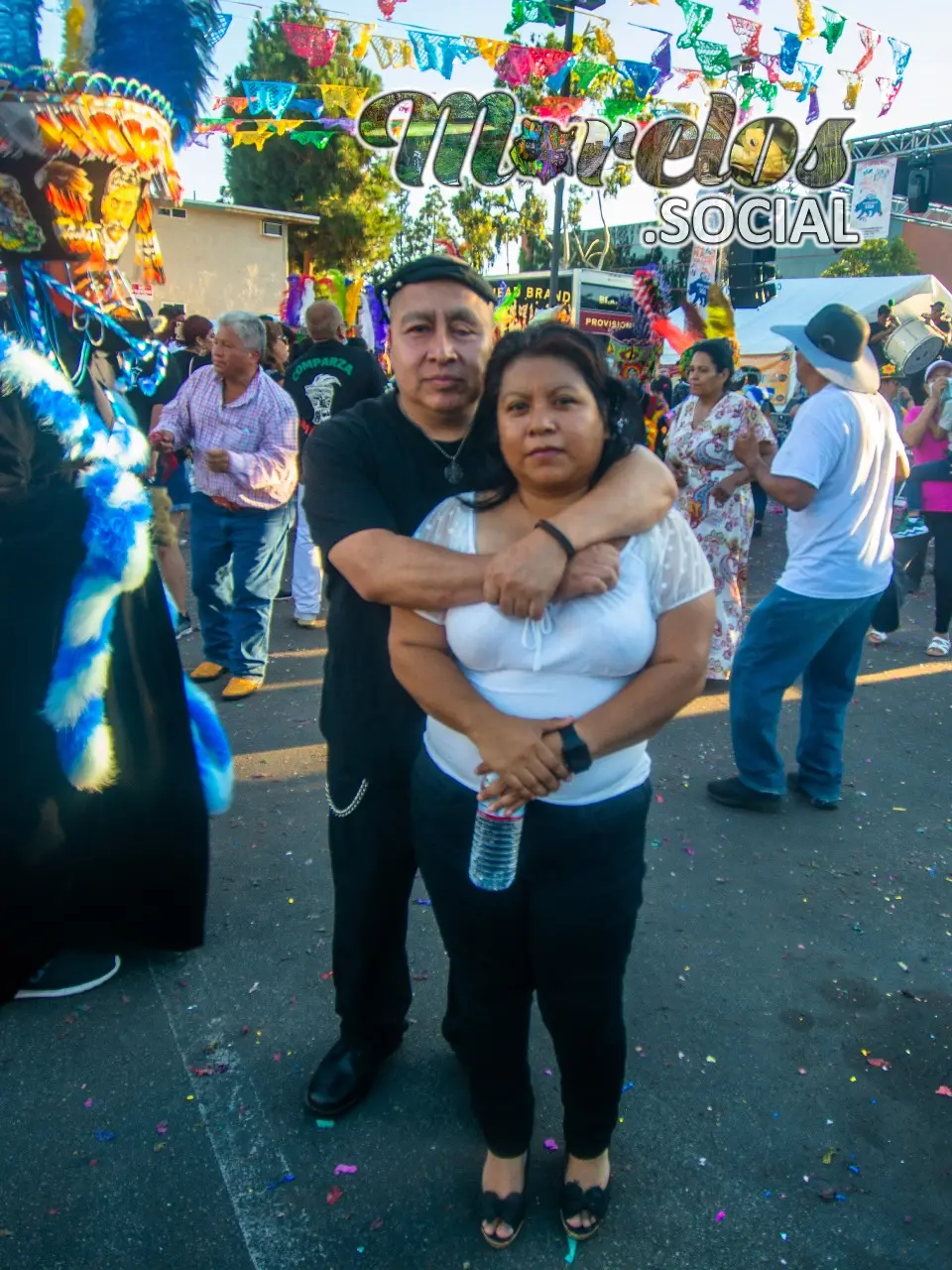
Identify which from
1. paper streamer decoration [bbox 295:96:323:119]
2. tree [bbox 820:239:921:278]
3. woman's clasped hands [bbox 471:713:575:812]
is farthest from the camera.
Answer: tree [bbox 820:239:921:278]

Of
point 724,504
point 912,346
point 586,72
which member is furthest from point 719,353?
point 912,346

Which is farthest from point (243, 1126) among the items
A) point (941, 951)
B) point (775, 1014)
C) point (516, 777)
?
point (941, 951)

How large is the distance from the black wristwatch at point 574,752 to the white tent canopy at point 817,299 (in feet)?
43.9

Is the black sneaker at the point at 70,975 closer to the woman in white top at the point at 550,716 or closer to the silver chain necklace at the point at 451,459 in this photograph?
the woman in white top at the point at 550,716

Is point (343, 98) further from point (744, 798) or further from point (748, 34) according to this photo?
point (744, 798)

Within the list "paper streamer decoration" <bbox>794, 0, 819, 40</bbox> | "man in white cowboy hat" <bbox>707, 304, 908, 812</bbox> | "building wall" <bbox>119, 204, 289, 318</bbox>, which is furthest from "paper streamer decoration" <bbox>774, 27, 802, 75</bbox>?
"building wall" <bbox>119, 204, 289, 318</bbox>

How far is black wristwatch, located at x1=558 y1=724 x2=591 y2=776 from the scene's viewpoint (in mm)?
1451

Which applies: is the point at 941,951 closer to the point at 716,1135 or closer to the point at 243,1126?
the point at 716,1135

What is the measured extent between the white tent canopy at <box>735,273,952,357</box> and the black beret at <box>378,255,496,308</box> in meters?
12.8

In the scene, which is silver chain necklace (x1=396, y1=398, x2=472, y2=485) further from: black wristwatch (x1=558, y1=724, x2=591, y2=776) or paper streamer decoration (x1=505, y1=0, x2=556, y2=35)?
paper streamer decoration (x1=505, y1=0, x2=556, y2=35)

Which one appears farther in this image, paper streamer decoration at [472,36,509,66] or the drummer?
paper streamer decoration at [472,36,509,66]

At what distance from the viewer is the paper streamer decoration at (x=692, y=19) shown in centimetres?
934

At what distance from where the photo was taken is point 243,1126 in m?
2.07

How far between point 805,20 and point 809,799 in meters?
9.90
